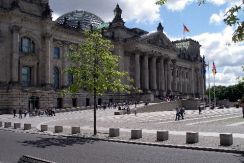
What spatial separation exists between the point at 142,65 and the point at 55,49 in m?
31.0

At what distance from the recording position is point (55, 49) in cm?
7856

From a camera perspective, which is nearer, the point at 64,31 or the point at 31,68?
the point at 31,68

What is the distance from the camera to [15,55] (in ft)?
222

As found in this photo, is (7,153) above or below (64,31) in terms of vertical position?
below

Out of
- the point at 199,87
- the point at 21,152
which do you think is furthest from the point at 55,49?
the point at 199,87

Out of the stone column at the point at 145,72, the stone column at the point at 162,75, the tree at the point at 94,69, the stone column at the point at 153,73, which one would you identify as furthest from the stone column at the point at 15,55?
the stone column at the point at 162,75

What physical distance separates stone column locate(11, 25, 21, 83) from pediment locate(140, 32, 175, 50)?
38.8 metres

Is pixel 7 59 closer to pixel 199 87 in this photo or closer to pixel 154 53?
pixel 154 53

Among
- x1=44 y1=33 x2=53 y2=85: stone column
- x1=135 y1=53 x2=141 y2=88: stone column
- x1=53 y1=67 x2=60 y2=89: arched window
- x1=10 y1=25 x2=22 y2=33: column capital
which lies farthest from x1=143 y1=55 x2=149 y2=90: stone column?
x1=10 y1=25 x2=22 y2=33: column capital

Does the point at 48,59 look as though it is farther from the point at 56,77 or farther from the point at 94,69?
the point at 94,69

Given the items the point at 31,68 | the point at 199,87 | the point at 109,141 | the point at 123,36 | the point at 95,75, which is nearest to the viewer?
the point at 109,141

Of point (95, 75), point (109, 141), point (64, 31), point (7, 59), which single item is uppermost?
point (64, 31)

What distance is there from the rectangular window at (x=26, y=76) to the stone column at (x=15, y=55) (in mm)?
3041

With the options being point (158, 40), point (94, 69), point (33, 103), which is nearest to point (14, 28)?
point (33, 103)
